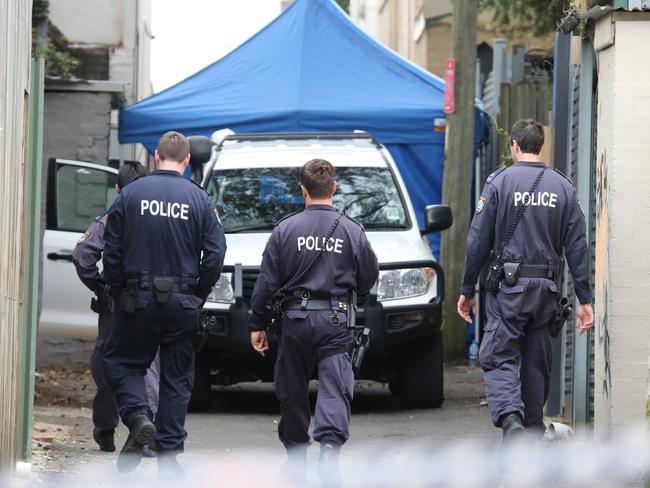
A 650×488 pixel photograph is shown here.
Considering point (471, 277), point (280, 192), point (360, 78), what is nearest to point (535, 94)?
point (360, 78)

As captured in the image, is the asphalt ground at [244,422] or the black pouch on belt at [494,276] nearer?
the black pouch on belt at [494,276]

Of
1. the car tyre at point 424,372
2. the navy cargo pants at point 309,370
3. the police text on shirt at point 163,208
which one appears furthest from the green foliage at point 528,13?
the navy cargo pants at point 309,370

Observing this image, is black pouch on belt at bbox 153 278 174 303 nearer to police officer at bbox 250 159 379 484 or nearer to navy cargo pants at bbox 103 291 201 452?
navy cargo pants at bbox 103 291 201 452

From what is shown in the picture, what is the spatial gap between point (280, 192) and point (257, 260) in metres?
1.09

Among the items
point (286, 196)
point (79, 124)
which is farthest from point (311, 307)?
point (79, 124)

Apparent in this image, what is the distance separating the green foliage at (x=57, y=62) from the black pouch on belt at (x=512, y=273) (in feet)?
32.7

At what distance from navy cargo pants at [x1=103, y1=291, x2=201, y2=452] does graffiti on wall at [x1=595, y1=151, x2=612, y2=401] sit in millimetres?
2352

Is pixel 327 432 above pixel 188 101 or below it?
below

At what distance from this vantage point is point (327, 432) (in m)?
7.63

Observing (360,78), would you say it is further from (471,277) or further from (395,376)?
(471,277)

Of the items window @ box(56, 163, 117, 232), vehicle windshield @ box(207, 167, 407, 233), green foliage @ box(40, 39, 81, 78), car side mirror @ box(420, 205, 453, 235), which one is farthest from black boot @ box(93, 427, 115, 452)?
green foliage @ box(40, 39, 81, 78)

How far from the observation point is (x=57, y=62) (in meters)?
17.6

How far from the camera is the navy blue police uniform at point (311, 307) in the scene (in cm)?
777

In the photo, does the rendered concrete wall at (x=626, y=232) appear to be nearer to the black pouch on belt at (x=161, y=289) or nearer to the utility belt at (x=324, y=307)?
the utility belt at (x=324, y=307)
